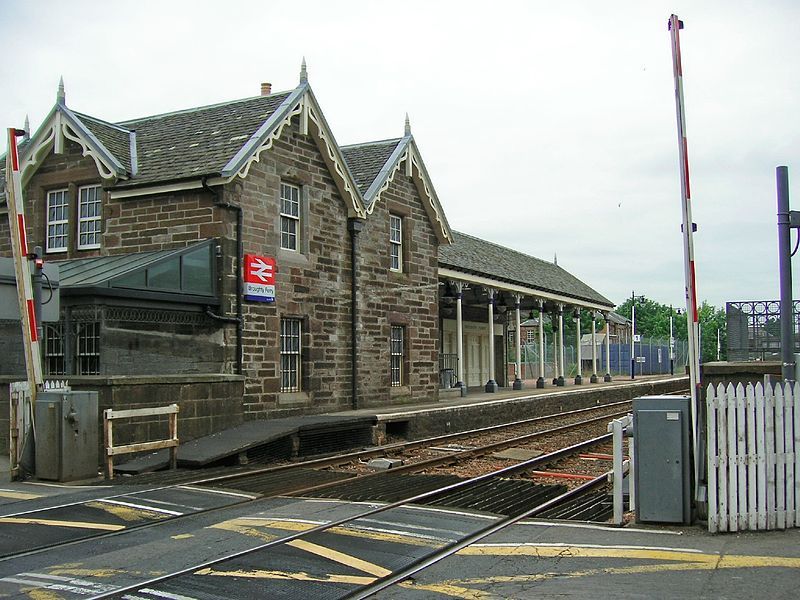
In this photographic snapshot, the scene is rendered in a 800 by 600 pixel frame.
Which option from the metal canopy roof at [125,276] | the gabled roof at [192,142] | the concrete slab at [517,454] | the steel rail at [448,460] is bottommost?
the concrete slab at [517,454]

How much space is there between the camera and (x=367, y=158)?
77.2 ft

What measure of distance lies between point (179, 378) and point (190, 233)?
13.3 feet

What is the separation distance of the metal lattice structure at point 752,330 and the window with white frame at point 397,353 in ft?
44.3

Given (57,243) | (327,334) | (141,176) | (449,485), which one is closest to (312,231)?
(327,334)

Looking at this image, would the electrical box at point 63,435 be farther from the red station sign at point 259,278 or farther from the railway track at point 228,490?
the red station sign at point 259,278

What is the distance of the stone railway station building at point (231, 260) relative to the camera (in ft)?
49.7

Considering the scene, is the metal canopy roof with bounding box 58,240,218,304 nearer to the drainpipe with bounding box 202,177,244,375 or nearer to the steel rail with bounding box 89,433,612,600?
the drainpipe with bounding box 202,177,244,375

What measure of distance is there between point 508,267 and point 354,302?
14.2 metres

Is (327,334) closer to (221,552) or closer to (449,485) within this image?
(449,485)

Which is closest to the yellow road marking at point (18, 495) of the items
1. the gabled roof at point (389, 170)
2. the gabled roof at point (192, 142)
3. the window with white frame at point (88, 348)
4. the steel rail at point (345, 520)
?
the steel rail at point (345, 520)

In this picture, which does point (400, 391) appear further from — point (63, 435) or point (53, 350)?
point (63, 435)

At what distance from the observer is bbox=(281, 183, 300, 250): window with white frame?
1875 cm

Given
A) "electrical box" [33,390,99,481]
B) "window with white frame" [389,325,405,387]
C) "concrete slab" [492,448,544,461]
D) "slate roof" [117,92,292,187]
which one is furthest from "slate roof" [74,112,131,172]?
"concrete slab" [492,448,544,461]

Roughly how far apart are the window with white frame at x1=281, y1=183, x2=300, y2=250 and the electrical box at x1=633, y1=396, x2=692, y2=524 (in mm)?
11659
